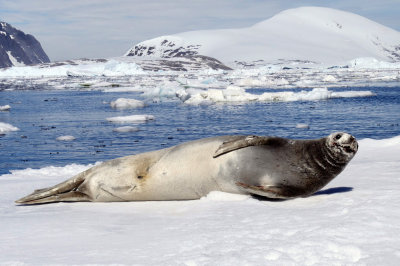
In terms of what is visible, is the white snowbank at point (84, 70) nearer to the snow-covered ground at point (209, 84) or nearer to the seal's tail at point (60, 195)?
the snow-covered ground at point (209, 84)

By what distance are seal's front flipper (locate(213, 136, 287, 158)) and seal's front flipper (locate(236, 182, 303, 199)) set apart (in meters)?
0.33

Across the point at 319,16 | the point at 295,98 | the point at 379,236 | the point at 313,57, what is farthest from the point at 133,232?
the point at 319,16

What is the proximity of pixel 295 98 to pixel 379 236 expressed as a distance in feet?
80.3

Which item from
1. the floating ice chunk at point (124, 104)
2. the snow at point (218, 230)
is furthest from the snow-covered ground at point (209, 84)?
the snow at point (218, 230)

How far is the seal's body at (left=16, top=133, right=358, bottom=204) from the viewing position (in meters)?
3.84

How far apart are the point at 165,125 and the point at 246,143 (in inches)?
530

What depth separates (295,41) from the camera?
148 meters

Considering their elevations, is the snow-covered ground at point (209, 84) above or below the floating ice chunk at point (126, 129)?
above

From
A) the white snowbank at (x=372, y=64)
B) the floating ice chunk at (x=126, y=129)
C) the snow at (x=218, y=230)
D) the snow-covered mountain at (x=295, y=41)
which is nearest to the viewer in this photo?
the snow at (x=218, y=230)

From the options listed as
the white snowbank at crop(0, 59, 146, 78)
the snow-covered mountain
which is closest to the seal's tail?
the white snowbank at crop(0, 59, 146, 78)

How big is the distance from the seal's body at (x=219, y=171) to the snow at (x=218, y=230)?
126 millimetres

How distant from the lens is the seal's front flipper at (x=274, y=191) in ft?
12.2

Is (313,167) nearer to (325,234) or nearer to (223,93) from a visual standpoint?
(325,234)

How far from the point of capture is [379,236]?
2492 mm
